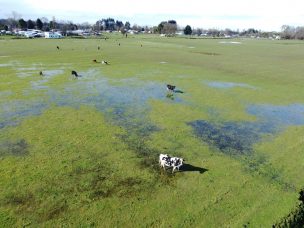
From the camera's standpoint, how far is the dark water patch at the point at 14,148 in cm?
2030

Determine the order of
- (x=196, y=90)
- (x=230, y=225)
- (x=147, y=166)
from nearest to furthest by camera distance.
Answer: (x=230, y=225)
(x=147, y=166)
(x=196, y=90)

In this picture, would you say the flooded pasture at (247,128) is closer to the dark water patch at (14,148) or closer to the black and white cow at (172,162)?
the black and white cow at (172,162)

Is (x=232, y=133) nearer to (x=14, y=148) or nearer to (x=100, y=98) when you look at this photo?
(x=100, y=98)

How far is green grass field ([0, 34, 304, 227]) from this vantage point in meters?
14.8

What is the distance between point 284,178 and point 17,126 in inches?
776

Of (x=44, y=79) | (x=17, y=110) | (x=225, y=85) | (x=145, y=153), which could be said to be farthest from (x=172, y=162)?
(x=44, y=79)

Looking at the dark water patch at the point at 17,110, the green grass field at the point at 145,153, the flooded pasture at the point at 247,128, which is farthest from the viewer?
the dark water patch at the point at 17,110

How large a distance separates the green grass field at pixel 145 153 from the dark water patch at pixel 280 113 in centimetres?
11

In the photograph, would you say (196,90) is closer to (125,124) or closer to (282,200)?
(125,124)

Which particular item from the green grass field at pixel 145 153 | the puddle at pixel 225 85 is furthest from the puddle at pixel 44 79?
the puddle at pixel 225 85

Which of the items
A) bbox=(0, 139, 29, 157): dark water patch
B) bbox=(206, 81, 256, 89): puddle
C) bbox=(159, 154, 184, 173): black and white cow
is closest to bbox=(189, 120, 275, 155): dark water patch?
bbox=(159, 154, 184, 173): black and white cow

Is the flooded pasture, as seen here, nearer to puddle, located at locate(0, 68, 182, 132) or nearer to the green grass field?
the green grass field

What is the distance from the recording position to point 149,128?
2553 centimetres

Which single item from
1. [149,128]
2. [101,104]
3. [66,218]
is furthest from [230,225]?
[101,104]
